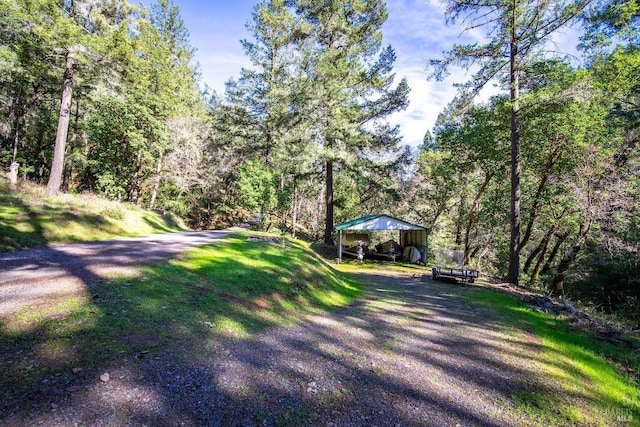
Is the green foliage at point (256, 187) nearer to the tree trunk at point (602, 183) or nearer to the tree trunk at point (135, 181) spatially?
the tree trunk at point (135, 181)

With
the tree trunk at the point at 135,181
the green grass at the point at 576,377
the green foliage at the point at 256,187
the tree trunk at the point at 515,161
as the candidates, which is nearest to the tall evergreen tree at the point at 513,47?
the tree trunk at the point at 515,161

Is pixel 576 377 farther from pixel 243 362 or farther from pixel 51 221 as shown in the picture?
pixel 51 221

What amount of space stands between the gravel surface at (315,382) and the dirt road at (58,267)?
7.27 feet

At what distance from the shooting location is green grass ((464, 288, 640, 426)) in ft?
10.9

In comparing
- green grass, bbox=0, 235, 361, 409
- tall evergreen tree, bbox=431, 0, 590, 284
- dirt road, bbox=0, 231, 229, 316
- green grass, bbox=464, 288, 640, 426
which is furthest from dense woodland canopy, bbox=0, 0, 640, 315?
green grass, bbox=0, 235, 361, 409

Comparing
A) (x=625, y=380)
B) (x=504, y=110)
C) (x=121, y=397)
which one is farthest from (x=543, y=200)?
(x=121, y=397)

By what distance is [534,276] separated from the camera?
16.9m

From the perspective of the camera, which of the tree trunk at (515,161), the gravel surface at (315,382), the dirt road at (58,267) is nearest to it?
the gravel surface at (315,382)

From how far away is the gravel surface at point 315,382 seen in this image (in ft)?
7.96

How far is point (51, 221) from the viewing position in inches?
371

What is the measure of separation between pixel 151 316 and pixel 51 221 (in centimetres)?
852

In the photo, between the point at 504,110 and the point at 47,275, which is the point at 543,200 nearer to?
the point at 504,110

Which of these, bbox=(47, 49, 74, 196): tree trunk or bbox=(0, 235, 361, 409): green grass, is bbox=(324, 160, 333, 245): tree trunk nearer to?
bbox=(0, 235, 361, 409): green grass

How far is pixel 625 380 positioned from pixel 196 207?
30578 millimetres
